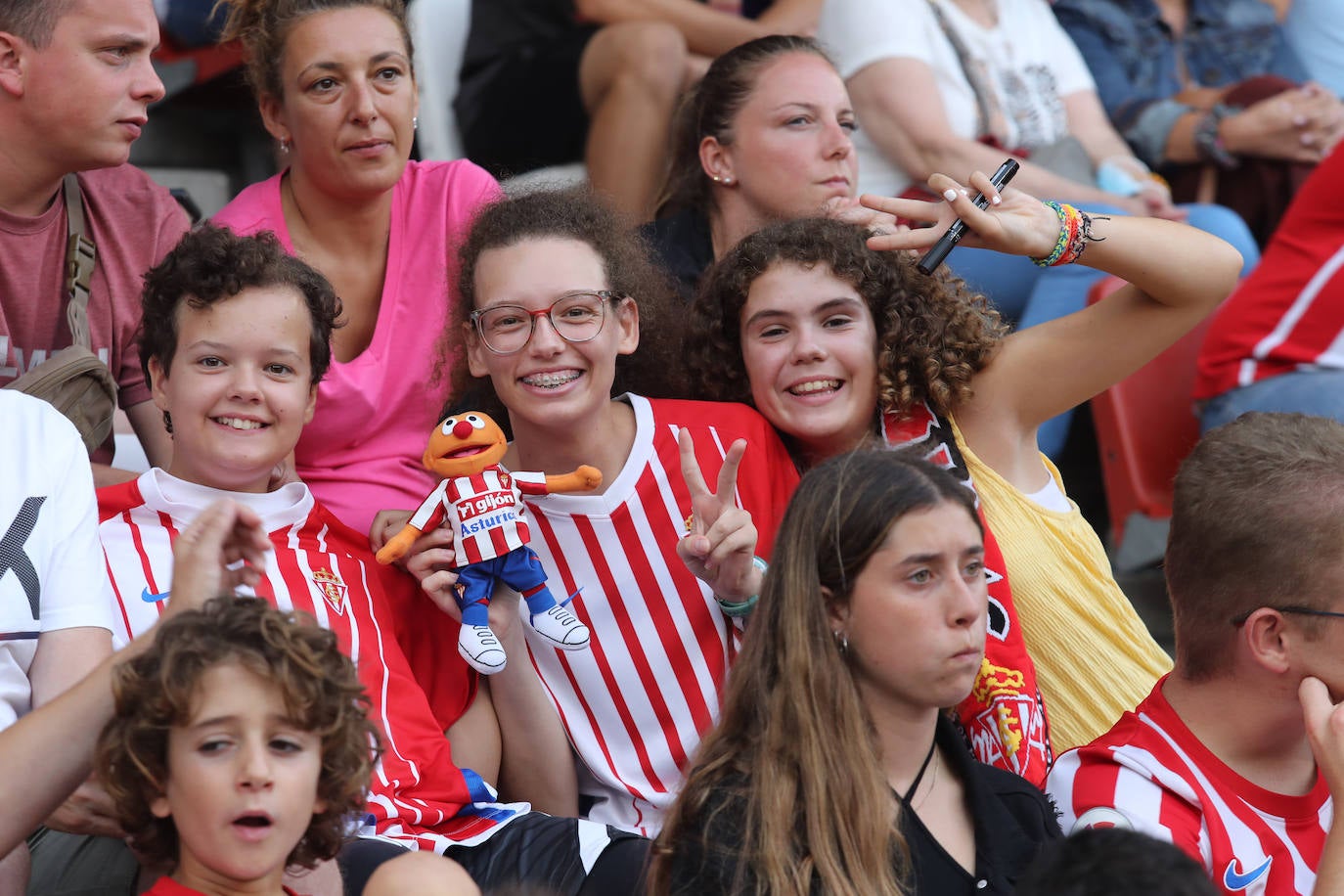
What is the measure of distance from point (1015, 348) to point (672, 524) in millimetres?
678

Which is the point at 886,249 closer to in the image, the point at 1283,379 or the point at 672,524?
the point at 672,524

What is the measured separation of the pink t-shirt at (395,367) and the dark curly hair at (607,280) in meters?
0.12

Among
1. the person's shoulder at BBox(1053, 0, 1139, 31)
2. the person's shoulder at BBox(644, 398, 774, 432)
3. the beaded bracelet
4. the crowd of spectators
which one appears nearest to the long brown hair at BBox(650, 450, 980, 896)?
the crowd of spectators

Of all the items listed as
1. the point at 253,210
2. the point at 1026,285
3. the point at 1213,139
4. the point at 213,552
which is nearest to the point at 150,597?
the point at 213,552

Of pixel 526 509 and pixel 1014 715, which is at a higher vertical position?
pixel 526 509

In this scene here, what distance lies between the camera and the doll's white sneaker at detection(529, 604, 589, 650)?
2.21m

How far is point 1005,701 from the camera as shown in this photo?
7.59ft

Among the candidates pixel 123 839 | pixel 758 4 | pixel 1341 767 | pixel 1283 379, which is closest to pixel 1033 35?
pixel 758 4

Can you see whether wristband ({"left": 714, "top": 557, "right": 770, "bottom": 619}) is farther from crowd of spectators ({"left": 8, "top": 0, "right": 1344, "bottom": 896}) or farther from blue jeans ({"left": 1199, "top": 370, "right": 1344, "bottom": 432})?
blue jeans ({"left": 1199, "top": 370, "right": 1344, "bottom": 432})

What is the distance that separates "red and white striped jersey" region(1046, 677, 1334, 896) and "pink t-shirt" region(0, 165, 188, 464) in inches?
68.6

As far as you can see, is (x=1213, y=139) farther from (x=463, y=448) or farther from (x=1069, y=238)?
(x=463, y=448)

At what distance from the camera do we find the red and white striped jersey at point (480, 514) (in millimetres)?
2164

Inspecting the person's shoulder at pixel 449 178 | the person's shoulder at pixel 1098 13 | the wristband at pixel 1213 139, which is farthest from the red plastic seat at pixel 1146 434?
the person's shoulder at pixel 449 178

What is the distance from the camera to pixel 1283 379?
368cm
